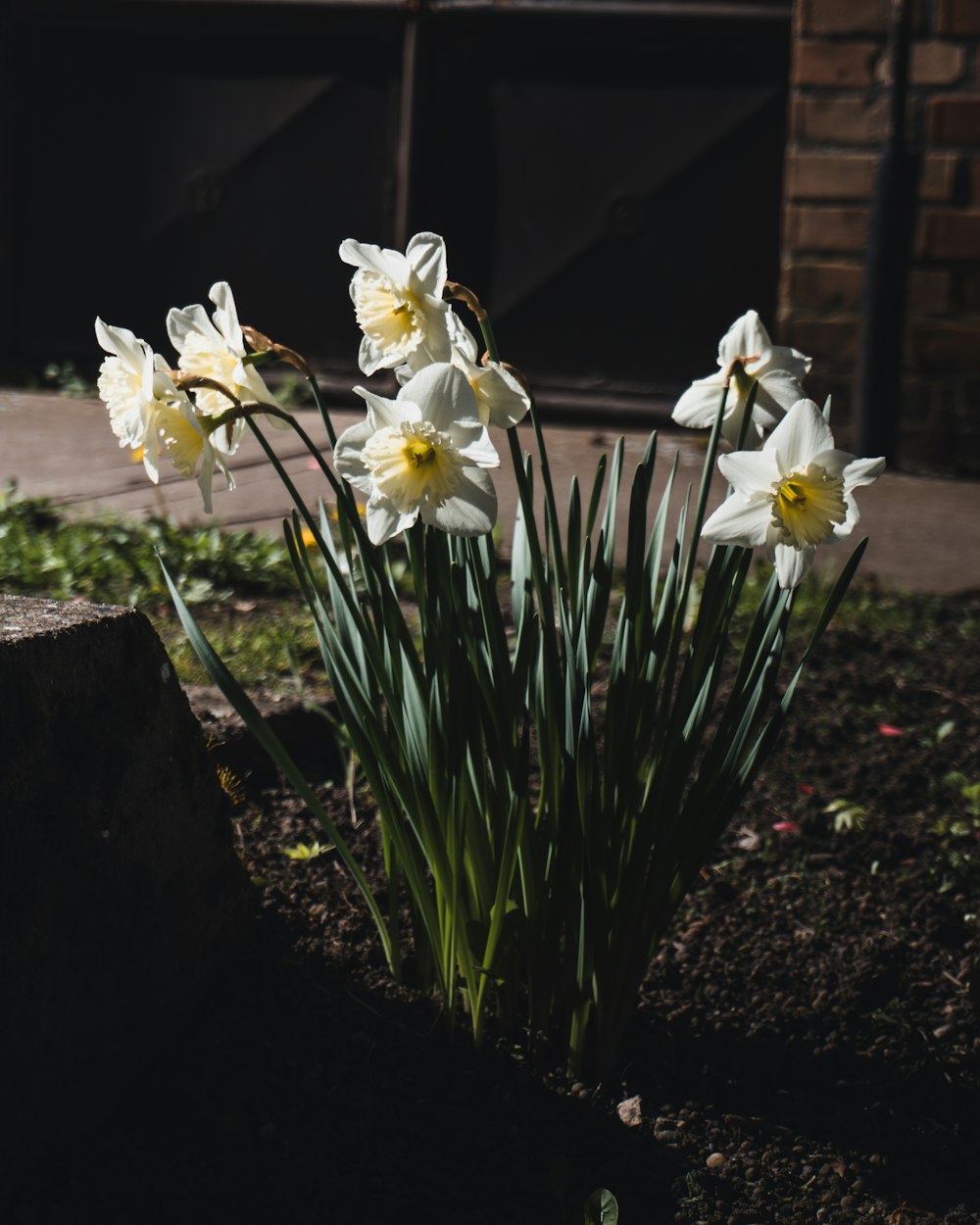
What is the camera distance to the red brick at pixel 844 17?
430 cm

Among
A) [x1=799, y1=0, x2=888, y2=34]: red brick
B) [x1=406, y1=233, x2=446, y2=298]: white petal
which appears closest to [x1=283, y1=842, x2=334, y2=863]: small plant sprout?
[x1=406, y1=233, x2=446, y2=298]: white petal

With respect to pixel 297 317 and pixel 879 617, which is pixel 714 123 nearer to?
pixel 297 317

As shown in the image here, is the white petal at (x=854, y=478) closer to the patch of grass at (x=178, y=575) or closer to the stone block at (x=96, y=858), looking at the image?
the stone block at (x=96, y=858)

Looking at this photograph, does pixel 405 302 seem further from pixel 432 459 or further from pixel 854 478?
pixel 854 478

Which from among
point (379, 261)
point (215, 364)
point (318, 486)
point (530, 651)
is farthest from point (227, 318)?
point (318, 486)

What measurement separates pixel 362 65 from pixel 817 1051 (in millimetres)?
4193

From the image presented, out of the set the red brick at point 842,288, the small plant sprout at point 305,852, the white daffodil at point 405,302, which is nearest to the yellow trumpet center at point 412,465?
the white daffodil at point 405,302

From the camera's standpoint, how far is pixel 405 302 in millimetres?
1382

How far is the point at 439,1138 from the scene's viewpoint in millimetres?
1578

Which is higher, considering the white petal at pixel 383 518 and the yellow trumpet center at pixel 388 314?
the yellow trumpet center at pixel 388 314

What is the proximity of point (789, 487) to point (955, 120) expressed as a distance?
3.34 meters

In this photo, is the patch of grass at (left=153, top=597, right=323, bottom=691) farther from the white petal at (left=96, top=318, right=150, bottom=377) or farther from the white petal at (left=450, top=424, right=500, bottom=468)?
the white petal at (left=450, top=424, right=500, bottom=468)

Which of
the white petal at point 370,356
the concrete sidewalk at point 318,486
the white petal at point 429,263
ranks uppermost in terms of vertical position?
the white petal at point 429,263

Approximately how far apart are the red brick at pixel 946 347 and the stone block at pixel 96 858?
3.28 metres
